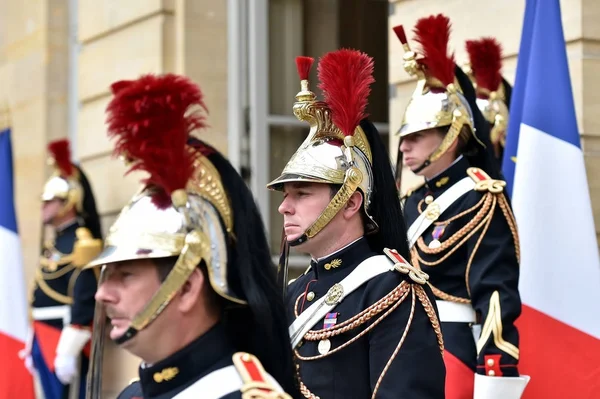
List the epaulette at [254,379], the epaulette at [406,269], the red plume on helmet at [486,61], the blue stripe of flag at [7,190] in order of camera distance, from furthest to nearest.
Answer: the blue stripe of flag at [7,190]
the red plume on helmet at [486,61]
the epaulette at [406,269]
the epaulette at [254,379]

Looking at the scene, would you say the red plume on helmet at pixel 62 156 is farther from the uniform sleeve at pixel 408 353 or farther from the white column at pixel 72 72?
the uniform sleeve at pixel 408 353

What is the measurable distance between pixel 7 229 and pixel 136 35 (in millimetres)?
1520

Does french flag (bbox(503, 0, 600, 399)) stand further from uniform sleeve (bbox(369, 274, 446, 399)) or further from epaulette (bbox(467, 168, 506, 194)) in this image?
uniform sleeve (bbox(369, 274, 446, 399))

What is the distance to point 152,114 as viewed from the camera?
8.89ft

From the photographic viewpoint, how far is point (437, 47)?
5109 mm

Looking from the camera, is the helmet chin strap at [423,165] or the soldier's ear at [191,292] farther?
the helmet chin strap at [423,165]

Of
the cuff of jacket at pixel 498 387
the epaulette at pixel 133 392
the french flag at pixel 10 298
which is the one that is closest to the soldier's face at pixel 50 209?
the french flag at pixel 10 298

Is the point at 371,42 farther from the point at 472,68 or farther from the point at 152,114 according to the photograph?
the point at 152,114

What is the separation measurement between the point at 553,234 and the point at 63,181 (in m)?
4.50

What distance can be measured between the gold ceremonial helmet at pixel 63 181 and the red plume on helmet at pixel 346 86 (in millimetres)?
5160

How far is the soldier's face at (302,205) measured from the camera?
12.6 feet

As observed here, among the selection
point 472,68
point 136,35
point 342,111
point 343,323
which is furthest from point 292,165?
point 136,35

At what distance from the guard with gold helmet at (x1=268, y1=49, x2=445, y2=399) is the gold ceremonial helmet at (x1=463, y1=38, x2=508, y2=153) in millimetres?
2037

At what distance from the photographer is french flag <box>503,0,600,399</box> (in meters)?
5.21
